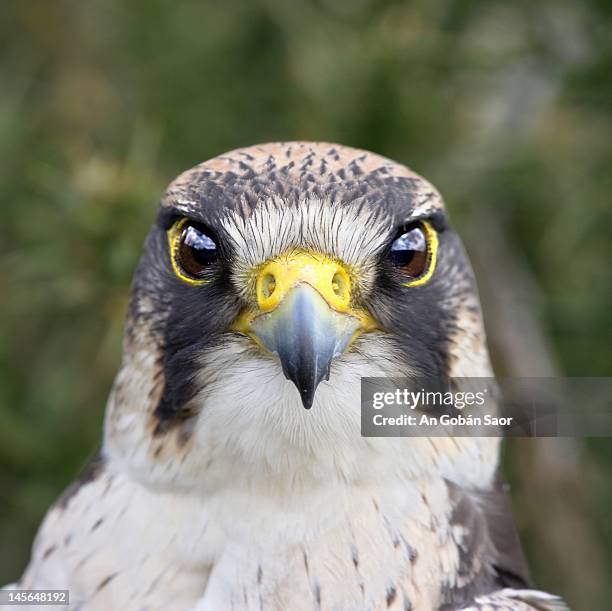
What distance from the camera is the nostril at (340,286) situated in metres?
2.32

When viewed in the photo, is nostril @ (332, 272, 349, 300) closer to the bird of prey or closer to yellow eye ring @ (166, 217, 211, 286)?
the bird of prey

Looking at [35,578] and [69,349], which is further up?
[69,349]

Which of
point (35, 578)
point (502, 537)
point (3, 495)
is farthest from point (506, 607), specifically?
point (3, 495)

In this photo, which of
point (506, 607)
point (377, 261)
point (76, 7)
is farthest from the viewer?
point (76, 7)

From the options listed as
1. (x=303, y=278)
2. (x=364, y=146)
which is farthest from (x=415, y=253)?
(x=364, y=146)

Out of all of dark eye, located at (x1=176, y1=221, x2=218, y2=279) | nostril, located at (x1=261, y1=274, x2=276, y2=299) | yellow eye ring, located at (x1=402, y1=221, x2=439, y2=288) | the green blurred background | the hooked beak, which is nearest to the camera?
the hooked beak

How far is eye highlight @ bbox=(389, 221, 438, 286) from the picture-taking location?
2480mm

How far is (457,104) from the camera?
14.8 feet

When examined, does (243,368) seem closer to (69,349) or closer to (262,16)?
(69,349)

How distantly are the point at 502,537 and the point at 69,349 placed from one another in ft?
8.08

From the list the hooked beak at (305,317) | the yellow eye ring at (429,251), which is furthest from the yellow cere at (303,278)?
the yellow eye ring at (429,251)

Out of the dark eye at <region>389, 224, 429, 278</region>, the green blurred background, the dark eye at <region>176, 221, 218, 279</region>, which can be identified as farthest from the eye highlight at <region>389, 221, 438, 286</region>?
the green blurred background

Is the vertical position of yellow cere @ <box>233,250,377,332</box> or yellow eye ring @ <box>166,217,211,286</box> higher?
yellow eye ring @ <box>166,217,211,286</box>

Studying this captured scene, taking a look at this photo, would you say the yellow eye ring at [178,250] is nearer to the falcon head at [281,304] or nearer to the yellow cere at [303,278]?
the falcon head at [281,304]
